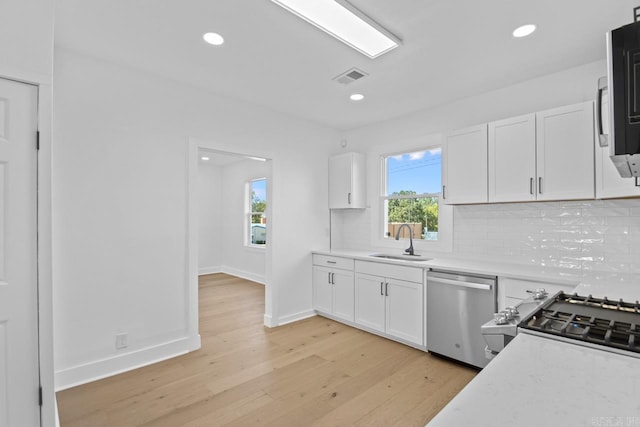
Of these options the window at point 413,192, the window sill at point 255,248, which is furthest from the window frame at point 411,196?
the window sill at point 255,248

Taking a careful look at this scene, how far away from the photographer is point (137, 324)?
2941mm

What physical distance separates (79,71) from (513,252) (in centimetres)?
431

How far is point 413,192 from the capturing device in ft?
13.6

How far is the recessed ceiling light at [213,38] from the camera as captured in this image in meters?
2.39

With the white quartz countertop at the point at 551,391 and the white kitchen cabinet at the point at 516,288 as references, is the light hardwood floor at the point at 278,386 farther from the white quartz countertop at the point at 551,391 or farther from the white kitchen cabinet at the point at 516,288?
the white quartz countertop at the point at 551,391

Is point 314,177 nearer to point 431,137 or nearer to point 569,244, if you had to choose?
point 431,137

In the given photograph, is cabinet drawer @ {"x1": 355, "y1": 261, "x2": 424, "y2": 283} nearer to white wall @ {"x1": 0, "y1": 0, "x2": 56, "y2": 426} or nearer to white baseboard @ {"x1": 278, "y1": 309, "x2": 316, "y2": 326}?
white baseboard @ {"x1": 278, "y1": 309, "x2": 316, "y2": 326}

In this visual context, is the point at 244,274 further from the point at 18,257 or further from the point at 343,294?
the point at 18,257

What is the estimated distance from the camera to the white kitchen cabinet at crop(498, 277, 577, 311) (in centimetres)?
249

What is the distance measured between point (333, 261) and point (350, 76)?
228cm

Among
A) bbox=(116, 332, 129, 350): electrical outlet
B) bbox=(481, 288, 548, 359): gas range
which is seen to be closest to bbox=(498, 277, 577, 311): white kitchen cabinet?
bbox=(481, 288, 548, 359): gas range

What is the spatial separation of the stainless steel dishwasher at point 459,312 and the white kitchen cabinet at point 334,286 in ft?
3.57

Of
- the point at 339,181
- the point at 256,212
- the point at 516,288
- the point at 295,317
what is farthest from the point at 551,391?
the point at 256,212

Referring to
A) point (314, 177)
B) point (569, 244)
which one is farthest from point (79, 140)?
point (569, 244)
